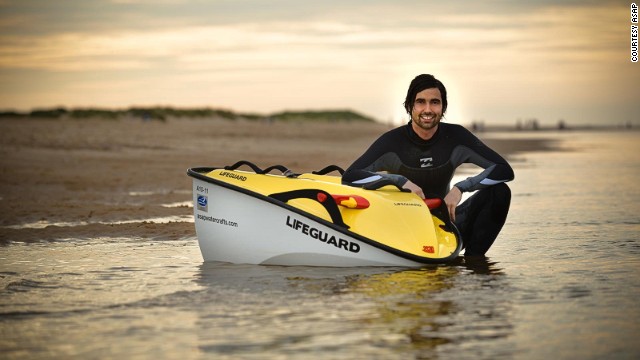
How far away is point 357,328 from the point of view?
201 inches

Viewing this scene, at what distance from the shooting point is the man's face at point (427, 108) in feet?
23.6

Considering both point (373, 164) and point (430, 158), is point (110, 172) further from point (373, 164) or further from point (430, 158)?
point (430, 158)

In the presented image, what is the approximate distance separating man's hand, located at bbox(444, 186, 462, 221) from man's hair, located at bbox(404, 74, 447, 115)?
611 millimetres

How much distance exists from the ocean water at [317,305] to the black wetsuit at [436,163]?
594mm

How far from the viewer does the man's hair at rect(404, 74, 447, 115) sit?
7.27m

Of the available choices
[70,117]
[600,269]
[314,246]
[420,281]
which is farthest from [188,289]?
[70,117]

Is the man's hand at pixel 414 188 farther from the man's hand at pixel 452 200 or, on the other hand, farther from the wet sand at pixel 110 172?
the wet sand at pixel 110 172

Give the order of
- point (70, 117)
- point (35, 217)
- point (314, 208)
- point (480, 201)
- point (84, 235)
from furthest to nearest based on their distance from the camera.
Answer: point (70, 117), point (35, 217), point (84, 235), point (480, 201), point (314, 208)

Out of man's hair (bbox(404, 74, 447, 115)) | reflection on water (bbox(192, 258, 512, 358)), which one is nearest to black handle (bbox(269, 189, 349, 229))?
reflection on water (bbox(192, 258, 512, 358))

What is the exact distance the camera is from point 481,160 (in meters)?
7.41

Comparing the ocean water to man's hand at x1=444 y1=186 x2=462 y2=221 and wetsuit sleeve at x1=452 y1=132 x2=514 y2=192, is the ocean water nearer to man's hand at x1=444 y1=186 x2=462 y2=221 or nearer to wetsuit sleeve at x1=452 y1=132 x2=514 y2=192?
man's hand at x1=444 y1=186 x2=462 y2=221

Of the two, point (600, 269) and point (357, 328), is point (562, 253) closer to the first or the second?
point (600, 269)

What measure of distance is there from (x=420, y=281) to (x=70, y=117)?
3651 cm

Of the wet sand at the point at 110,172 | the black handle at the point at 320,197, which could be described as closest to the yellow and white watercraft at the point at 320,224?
the black handle at the point at 320,197
